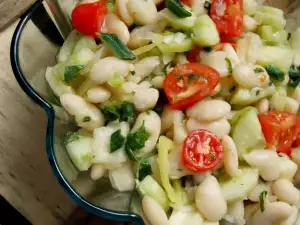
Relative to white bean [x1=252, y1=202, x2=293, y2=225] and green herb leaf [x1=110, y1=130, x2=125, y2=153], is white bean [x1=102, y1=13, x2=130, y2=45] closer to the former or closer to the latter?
green herb leaf [x1=110, y1=130, x2=125, y2=153]

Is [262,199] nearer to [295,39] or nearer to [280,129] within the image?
[280,129]

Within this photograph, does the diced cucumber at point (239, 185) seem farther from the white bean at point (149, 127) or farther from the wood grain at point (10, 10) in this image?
the wood grain at point (10, 10)

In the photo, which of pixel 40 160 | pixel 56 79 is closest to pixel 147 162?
pixel 56 79

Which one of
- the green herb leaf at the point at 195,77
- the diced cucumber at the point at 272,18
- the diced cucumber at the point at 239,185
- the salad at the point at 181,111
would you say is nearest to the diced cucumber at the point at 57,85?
the salad at the point at 181,111

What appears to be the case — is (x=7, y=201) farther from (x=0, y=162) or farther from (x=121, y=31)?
(x=121, y=31)

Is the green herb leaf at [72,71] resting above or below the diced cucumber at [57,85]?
above
